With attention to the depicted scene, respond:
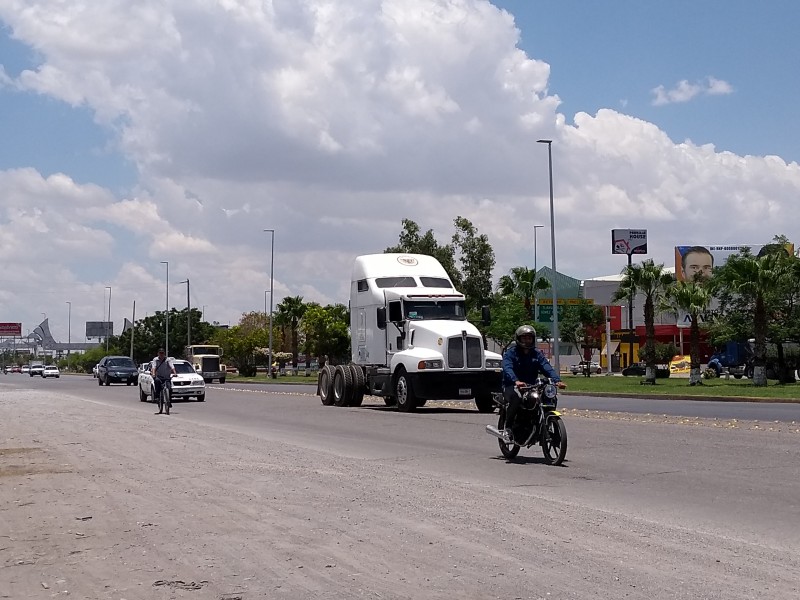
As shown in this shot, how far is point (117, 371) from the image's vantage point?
6125 centimetres

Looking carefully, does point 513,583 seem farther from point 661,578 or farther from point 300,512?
point 300,512

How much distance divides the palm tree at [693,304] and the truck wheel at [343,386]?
21.9 meters

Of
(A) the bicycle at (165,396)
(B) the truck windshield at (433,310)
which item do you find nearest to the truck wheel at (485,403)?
(B) the truck windshield at (433,310)

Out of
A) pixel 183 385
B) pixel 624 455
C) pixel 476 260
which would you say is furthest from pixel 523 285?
pixel 624 455

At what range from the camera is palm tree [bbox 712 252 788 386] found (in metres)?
Answer: 44.8

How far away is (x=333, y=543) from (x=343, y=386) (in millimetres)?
23023

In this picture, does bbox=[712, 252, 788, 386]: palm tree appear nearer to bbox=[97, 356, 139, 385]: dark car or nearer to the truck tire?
the truck tire

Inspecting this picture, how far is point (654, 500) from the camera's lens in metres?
10.9

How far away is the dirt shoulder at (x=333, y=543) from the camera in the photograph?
6.97m

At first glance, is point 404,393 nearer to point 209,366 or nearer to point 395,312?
point 395,312

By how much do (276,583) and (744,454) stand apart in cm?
999

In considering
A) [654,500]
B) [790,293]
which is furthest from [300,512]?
[790,293]

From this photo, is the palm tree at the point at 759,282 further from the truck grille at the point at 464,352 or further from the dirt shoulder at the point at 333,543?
the dirt shoulder at the point at 333,543

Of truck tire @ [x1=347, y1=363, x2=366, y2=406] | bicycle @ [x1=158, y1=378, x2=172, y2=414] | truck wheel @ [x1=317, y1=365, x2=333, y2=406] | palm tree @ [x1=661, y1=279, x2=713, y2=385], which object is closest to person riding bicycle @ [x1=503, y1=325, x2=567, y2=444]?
truck tire @ [x1=347, y1=363, x2=366, y2=406]
